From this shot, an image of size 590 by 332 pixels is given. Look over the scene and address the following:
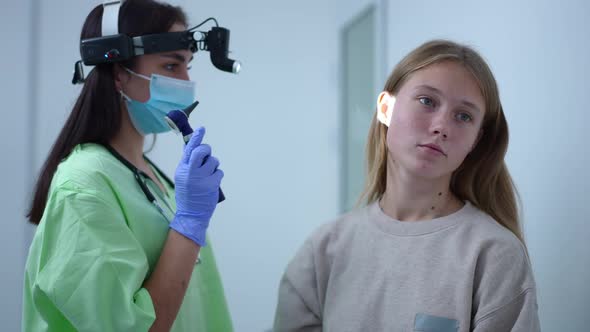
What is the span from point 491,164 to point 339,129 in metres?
1.84

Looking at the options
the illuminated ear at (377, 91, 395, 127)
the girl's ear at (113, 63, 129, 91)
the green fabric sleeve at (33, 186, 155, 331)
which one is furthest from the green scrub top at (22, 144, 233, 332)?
the illuminated ear at (377, 91, 395, 127)

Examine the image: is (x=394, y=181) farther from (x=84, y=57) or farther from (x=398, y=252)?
(x=84, y=57)

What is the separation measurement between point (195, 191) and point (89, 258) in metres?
0.29

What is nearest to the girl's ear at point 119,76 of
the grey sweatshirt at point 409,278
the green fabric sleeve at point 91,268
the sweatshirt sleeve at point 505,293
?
the green fabric sleeve at point 91,268

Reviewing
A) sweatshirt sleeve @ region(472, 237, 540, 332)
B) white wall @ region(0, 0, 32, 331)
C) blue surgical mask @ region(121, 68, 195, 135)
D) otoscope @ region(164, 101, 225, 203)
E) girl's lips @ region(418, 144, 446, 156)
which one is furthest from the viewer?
white wall @ region(0, 0, 32, 331)

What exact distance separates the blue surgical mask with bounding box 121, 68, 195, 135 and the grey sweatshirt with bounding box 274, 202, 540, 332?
0.52 metres

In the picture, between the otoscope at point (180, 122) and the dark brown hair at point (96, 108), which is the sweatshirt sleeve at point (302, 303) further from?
the dark brown hair at point (96, 108)

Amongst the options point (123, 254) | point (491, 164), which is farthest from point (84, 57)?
point (491, 164)

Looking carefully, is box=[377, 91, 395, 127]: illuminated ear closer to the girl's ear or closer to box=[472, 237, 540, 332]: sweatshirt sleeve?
box=[472, 237, 540, 332]: sweatshirt sleeve

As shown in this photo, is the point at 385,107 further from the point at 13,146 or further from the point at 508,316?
the point at 13,146

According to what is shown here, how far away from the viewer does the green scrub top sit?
104 cm

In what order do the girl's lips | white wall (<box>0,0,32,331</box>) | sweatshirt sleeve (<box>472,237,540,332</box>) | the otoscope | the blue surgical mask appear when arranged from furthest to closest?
white wall (<box>0,0,32,331</box>) < the blue surgical mask < the otoscope < the girl's lips < sweatshirt sleeve (<box>472,237,540,332</box>)

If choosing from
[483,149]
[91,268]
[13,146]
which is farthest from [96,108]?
[13,146]

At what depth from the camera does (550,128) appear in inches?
50.6
